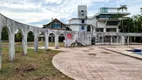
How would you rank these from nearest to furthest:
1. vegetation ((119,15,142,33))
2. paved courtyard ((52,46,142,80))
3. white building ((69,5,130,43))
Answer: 1. paved courtyard ((52,46,142,80))
2. vegetation ((119,15,142,33))
3. white building ((69,5,130,43))

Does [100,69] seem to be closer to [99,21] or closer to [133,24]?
[133,24]

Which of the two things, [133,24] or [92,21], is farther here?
[92,21]

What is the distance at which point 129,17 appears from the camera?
165 ft

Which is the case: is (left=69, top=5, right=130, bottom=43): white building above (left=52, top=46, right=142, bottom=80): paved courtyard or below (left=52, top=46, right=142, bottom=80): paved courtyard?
above

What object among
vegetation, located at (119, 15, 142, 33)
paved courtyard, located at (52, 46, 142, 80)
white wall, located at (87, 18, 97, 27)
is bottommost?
paved courtyard, located at (52, 46, 142, 80)

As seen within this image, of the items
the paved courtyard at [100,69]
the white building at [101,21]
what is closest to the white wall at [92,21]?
the white building at [101,21]

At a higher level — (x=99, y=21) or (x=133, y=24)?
(x=99, y=21)

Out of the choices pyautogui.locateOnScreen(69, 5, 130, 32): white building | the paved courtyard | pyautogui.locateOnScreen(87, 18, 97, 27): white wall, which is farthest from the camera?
pyautogui.locateOnScreen(87, 18, 97, 27): white wall

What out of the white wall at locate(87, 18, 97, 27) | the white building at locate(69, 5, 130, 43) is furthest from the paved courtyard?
the white wall at locate(87, 18, 97, 27)

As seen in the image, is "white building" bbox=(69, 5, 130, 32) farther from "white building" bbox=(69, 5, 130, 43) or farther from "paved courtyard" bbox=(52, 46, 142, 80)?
"paved courtyard" bbox=(52, 46, 142, 80)

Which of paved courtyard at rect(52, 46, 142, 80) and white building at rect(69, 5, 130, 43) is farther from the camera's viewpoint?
white building at rect(69, 5, 130, 43)

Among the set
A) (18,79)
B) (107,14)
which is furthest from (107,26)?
(18,79)

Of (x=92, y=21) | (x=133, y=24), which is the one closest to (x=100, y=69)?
(x=133, y=24)

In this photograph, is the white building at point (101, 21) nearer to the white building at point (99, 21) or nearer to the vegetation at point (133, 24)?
the white building at point (99, 21)
